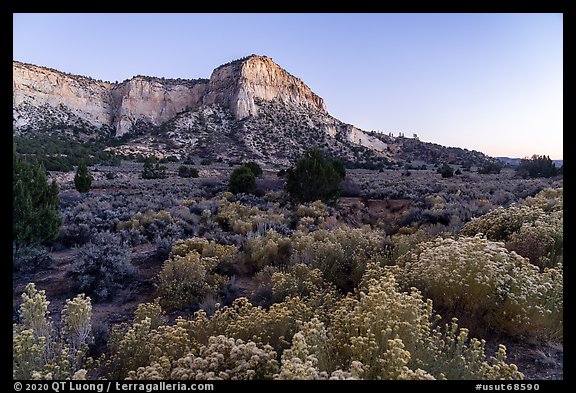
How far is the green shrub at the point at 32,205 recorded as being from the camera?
25.3 ft

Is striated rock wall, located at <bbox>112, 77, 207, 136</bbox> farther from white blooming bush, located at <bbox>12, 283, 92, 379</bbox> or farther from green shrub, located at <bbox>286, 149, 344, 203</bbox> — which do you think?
white blooming bush, located at <bbox>12, 283, 92, 379</bbox>

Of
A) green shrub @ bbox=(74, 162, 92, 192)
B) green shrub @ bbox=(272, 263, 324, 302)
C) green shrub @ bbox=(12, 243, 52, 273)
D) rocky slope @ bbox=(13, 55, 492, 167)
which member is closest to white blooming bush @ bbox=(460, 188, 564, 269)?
green shrub @ bbox=(272, 263, 324, 302)

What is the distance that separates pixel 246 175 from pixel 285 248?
43.9 feet

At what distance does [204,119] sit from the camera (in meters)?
74.6

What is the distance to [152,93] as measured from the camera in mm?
88562

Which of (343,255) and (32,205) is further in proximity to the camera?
(32,205)

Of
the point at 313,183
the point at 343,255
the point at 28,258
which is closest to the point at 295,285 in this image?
the point at 343,255

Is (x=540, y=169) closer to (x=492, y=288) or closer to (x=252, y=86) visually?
(x=492, y=288)

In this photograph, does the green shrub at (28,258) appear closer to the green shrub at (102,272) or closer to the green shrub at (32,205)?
the green shrub at (32,205)

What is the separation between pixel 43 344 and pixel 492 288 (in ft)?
15.1

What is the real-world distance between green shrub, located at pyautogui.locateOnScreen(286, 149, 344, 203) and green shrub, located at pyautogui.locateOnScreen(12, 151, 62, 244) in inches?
415

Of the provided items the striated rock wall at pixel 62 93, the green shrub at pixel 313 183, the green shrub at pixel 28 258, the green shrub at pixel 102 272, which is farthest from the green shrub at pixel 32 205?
the striated rock wall at pixel 62 93

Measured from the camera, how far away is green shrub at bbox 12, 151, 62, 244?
7723 millimetres

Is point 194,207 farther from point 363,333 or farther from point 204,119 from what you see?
point 204,119
